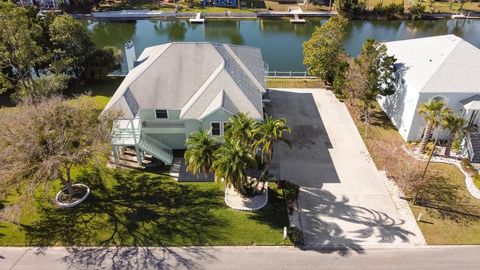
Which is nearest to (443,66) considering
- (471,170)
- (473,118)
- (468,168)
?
(473,118)

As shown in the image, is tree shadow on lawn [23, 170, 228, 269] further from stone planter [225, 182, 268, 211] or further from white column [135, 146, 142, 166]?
white column [135, 146, 142, 166]

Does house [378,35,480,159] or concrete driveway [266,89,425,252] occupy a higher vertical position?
house [378,35,480,159]

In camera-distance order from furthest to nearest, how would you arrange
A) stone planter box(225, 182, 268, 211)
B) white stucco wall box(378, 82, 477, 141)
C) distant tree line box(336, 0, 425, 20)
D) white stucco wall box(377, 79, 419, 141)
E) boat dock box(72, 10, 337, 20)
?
distant tree line box(336, 0, 425, 20) → boat dock box(72, 10, 337, 20) → white stucco wall box(377, 79, 419, 141) → white stucco wall box(378, 82, 477, 141) → stone planter box(225, 182, 268, 211)

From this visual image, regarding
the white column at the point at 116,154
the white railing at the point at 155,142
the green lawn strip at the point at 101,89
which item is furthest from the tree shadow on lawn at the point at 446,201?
the green lawn strip at the point at 101,89

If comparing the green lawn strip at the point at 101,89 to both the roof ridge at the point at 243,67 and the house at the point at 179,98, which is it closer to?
the house at the point at 179,98

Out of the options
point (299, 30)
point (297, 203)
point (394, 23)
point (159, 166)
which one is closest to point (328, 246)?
point (297, 203)

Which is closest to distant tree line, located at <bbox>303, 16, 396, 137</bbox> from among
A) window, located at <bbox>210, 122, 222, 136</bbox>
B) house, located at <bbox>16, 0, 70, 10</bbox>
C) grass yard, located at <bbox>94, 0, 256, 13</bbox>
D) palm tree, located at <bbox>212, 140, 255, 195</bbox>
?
window, located at <bbox>210, 122, 222, 136</bbox>

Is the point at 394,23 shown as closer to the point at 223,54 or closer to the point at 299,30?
the point at 299,30
